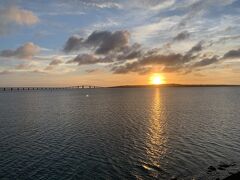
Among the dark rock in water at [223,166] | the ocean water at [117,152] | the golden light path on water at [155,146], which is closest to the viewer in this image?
the ocean water at [117,152]

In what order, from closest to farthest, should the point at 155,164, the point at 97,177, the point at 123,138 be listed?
the point at 97,177
the point at 155,164
the point at 123,138

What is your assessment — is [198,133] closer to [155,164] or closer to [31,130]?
[155,164]

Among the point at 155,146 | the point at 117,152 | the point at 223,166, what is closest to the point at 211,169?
the point at 223,166

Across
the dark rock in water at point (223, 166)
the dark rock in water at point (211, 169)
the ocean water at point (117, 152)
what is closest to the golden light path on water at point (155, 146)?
the ocean water at point (117, 152)

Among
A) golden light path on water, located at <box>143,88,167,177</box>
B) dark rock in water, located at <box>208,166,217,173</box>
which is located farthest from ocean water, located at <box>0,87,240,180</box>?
dark rock in water, located at <box>208,166,217,173</box>

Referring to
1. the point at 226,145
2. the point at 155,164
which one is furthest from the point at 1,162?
the point at 226,145

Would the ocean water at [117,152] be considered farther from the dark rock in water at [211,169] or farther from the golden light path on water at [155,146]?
the dark rock in water at [211,169]

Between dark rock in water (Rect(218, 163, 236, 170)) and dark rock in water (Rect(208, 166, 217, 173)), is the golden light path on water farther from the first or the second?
dark rock in water (Rect(218, 163, 236, 170))

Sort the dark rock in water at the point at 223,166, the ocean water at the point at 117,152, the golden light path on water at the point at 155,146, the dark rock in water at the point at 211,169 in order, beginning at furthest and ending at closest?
the golden light path on water at the point at 155,146 → the dark rock in water at the point at 223,166 → the dark rock in water at the point at 211,169 → the ocean water at the point at 117,152

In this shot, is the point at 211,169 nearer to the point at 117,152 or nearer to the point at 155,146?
the point at 155,146

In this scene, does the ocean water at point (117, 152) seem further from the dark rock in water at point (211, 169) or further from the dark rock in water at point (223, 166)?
the dark rock in water at point (223, 166)

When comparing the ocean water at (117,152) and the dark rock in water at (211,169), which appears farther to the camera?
the dark rock in water at (211,169)

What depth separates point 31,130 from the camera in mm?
62500

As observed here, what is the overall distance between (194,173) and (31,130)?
143 feet
